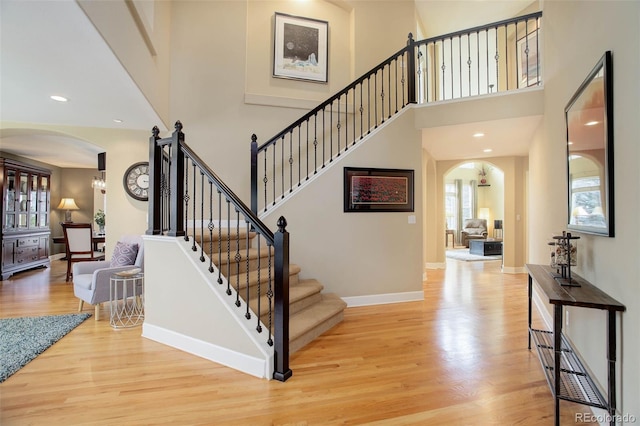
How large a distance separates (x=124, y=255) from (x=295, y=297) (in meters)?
2.47

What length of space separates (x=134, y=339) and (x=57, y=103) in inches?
114

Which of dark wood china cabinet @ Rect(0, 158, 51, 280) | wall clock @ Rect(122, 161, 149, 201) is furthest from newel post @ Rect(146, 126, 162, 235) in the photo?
dark wood china cabinet @ Rect(0, 158, 51, 280)

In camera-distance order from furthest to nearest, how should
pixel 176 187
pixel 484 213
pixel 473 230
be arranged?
pixel 484 213 < pixel 473 230 < pixel 176 187

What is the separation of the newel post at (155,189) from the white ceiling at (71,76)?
25.6 inches

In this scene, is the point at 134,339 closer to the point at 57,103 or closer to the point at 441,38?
the point at 57,103

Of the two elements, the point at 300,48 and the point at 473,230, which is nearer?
the point at 300,48

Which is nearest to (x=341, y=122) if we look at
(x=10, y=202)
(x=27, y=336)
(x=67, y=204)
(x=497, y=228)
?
(x=27, y=336)

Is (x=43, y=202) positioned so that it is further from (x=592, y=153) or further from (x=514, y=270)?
(x=514, y=270)

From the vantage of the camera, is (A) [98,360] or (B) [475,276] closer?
(A) [98,360]

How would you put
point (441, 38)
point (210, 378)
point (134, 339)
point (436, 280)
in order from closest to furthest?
point (210, 378)
point (134, 339)
point (441, 38)
point (436, 280)

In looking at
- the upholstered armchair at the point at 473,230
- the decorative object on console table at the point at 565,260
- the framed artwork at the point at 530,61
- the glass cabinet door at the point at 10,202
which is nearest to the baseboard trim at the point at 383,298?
the decorative object on console table at the point at 565,260

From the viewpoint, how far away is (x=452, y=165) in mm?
7426

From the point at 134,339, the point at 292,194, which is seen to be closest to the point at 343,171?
the point at 292,194

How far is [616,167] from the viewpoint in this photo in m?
1.73
